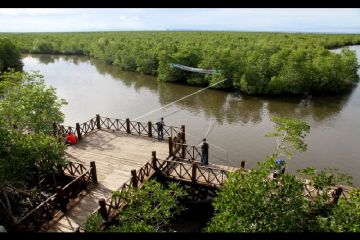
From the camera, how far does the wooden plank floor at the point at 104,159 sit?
9672 mm

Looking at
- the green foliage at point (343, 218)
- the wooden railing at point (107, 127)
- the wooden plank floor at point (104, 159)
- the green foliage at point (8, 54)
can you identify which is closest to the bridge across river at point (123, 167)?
the wooden plank floor at point (104, 159)

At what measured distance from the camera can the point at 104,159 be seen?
1370cm

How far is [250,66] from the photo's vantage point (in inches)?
1363

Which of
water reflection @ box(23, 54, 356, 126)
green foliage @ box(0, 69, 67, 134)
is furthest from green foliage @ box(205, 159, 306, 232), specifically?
water reflection @ box(23, 54, 356, 126)

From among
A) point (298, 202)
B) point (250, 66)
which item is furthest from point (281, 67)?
point (298, 202)

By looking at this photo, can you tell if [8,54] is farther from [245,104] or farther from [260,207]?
[260,207]

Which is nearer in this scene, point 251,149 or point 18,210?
point 18,210

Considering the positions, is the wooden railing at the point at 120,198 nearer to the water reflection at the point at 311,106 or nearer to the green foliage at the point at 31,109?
the green foliage at the point at 31,109

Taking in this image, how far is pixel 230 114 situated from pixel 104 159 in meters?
17.6

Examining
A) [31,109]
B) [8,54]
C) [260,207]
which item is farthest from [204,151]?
[8,54]

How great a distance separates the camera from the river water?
748 inches

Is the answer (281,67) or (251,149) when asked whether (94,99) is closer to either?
(251,149)

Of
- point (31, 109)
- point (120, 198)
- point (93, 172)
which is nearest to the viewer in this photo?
point (120, 198)

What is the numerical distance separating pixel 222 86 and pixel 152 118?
14.7 metres
